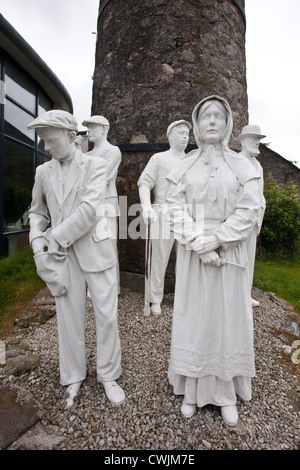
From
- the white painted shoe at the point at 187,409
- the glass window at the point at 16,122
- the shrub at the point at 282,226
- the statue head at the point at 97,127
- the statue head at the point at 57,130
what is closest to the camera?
the statue head at the point at 57,130

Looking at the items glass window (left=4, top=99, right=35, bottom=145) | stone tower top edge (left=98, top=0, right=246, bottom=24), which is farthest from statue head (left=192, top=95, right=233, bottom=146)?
glass window (left=4, top=99, right=35, bottom=145)

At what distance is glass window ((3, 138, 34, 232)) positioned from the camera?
6938 millimetres

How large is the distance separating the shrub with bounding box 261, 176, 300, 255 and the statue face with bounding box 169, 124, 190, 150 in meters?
5.38

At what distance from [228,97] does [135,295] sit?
11.9ft

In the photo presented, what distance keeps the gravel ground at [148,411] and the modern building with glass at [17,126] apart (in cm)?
488

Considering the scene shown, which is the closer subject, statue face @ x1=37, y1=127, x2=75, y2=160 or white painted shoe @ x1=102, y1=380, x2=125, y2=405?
statue face @ x1=37, y1=127, x2=75, y2=160

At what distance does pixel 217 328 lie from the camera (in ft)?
6.24

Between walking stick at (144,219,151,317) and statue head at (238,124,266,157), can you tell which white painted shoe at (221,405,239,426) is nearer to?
walking stick at (144,219,151,317)

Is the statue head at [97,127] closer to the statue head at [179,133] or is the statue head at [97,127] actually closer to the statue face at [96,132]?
the statue face at [96,132]

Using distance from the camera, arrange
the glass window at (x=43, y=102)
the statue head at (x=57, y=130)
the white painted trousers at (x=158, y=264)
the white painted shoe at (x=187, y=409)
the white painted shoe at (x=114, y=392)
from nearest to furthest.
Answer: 1. the statue head at (x=57, y=130)
2. the white painted shoe at (x=187, y=409)
3. the white painted shoe at (x=114, y=392)
4. the white painted trousers at (x=158, y=264)
5. the glass window at (x=43, y=102)

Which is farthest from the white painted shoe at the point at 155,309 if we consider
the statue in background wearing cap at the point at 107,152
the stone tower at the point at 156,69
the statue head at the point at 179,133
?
the statue head at the point at 179,133

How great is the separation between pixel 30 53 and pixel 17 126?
71.6 inches

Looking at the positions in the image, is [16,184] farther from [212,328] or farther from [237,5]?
[212,328]

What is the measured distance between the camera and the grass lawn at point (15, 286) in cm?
374
